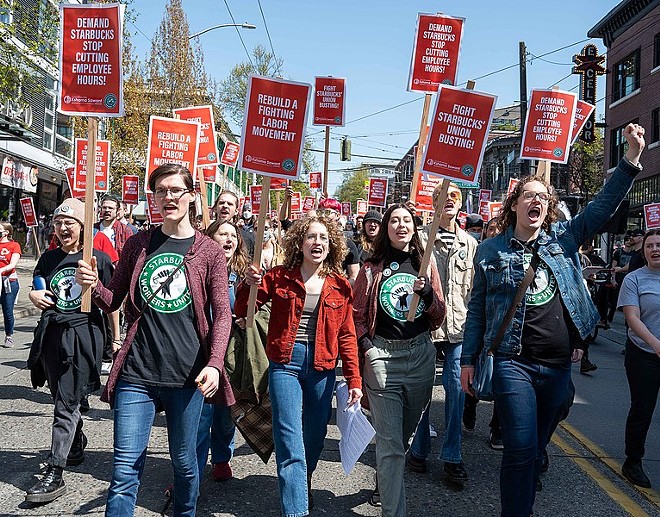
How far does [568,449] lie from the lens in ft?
20.2

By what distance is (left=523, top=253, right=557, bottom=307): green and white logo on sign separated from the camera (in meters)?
3.85

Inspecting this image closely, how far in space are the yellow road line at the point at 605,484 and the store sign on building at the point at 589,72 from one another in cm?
2548

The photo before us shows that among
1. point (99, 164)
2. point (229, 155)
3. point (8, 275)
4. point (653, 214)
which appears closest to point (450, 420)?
point (8, 275)

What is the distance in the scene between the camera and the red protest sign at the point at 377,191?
1819 cm

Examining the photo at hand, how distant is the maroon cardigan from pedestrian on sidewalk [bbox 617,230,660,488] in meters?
3.34

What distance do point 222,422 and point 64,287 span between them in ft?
4.84

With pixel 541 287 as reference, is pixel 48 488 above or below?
below

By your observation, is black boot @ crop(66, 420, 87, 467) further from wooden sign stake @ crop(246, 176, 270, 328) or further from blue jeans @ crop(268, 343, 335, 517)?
blue jeans @ crop(268, 343, 335, 517)

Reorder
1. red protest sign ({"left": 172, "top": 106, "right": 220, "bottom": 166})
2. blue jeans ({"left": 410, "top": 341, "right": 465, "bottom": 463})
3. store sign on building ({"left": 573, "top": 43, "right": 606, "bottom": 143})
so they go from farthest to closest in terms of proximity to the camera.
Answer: store sign on building ({"left": 573, "top": 43, "right": 606, "bottom": 143})
red protest sign ({"left": 172, "top": 106, "right": 220, "bottom": 166})
blue jeans ({"left": 410, "top": 341, "right": 465, "bottom": 463})

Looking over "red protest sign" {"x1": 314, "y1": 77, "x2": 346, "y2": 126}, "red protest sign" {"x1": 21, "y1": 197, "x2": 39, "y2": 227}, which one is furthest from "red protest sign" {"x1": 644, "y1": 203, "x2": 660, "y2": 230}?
"red protest sign" {"x1": 21, "y1": 197, "x2": 39, "y2": 227}

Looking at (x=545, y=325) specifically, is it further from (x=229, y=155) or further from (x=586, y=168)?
(x=586, y=168)

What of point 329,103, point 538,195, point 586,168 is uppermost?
point 586,168

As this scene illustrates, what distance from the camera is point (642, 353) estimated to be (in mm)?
5523

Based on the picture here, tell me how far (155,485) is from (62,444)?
0.69 meters
